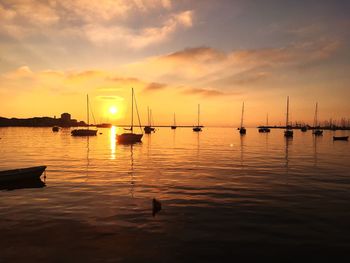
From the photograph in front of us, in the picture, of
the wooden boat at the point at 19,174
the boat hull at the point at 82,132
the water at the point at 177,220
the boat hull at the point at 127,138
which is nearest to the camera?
the water at the point at 177,220

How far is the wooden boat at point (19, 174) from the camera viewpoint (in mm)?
28020

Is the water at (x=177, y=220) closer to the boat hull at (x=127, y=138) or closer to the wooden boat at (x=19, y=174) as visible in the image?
the wooden boat at (x=19, y=174)

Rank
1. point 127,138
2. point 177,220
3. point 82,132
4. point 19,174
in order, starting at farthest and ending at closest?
point 82,132
point 127,138
point 19,174
point 177,220

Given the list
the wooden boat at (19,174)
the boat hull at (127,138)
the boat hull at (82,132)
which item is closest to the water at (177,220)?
the wooden boat at (19,174)

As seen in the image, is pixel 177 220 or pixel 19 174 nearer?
pixel 177 220

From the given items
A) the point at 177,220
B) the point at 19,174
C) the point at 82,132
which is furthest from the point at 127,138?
the point at 177,220

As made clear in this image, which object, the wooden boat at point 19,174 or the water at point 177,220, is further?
the wooden boat at point 19,174

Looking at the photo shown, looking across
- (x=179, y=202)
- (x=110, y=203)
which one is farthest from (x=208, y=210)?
(x=110, y=203)

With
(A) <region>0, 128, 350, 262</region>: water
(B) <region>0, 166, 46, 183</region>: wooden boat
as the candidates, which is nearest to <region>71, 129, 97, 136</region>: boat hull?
(A) <region>0, 128, 350, 262</region>: water

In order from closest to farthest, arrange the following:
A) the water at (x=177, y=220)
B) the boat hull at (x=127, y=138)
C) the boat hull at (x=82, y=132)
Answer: the water at (x=177, y=220) → the boat hull at (x=127, y=138) → the boat hull at (x=82, y=132)

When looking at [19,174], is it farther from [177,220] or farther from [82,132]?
[82,132]

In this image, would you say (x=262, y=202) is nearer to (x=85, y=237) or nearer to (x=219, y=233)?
(x=219, y=233)

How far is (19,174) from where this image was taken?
95.5 ft

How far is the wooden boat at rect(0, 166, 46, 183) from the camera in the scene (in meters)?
28.0
